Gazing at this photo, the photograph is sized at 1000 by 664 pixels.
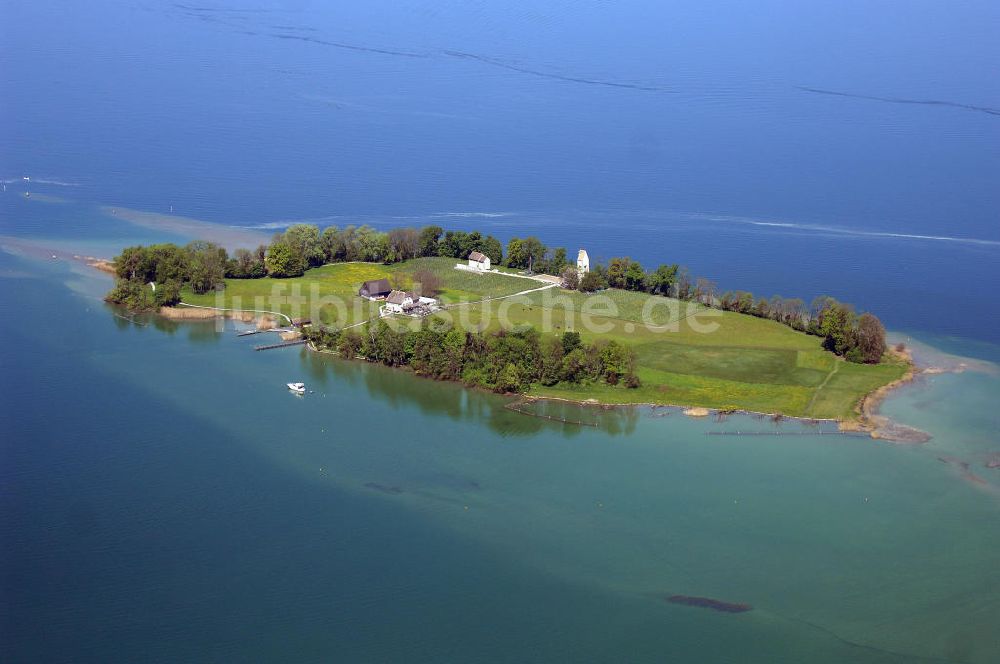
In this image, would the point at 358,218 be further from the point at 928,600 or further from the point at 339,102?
the point at 928,600

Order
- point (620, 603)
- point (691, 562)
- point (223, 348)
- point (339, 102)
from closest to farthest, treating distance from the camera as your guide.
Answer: point (620, 603)
point (691, 562)
point (223, 348)
point (339, 102)

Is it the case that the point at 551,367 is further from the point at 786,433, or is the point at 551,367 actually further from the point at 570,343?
the point at 786,433

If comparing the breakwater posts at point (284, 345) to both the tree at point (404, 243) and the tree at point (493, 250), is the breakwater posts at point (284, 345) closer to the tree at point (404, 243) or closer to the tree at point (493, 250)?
the tree at point (404, 243)

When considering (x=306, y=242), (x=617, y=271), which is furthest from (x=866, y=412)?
(x=306, y=242)

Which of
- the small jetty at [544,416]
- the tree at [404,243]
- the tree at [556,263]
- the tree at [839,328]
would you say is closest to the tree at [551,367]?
the small jetty at [544,416]

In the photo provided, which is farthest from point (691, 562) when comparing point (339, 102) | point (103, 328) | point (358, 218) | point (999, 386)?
point (339, 102)

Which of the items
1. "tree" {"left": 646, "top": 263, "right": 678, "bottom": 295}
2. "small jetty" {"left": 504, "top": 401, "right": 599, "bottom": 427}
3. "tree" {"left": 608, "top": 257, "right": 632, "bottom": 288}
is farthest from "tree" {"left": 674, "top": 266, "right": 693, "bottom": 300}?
"small jetty" {"left": 504, "top": 401, "right": 599, "bottom": 427}
